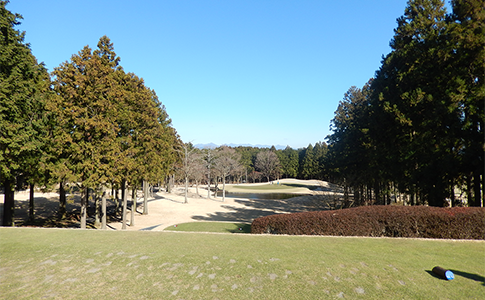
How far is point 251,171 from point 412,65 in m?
72.0

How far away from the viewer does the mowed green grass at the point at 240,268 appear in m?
5.67

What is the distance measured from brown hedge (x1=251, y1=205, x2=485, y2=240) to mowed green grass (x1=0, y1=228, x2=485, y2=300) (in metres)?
0.79

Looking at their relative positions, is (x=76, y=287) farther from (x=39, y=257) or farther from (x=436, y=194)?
(x=436, y=194)

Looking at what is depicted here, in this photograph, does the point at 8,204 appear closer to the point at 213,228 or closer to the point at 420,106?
the point at 213,228

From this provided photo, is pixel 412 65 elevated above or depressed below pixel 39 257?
above

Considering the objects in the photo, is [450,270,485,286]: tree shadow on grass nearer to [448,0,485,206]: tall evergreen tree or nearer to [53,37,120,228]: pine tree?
[448,0,485,206]: tall evergreen tree

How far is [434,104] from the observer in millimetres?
14867

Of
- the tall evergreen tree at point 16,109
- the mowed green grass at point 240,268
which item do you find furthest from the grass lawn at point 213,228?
the tall evergreen tree at point 16,109

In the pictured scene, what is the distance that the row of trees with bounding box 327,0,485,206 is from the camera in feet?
43.1

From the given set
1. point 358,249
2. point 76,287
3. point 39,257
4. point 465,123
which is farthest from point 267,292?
point 465,123

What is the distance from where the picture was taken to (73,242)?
31.2ft

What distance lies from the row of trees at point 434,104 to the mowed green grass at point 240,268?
6.74 metres

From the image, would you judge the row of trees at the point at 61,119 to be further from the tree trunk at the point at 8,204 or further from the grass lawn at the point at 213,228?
the grass lawn at the point at 213,228

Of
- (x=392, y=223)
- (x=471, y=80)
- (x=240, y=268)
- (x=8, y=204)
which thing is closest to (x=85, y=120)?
(x=8, y=204)
